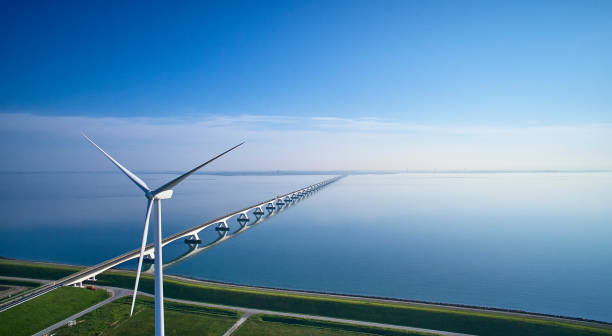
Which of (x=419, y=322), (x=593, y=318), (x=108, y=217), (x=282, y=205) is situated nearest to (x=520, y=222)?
(x=593, y=318)

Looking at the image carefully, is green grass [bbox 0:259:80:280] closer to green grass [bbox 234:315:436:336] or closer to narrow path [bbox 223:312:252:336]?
narrow path [bbox 223:312:252:336]

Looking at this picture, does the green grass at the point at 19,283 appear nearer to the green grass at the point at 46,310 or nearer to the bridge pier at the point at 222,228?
the green grass at the point at 46,310

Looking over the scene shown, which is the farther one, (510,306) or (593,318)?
(510,306)

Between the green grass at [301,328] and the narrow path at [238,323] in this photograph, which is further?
the green grass at [301,328]

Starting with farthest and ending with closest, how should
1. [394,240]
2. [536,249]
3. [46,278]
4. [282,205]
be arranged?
[282,205]
[394,240]
[536,249]
[46,278]

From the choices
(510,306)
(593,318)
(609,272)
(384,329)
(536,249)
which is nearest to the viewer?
(384,329)

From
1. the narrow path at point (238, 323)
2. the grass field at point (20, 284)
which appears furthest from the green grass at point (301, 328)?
the grass field at point (20, 284)

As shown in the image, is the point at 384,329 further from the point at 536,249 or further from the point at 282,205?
the point at 282,205
